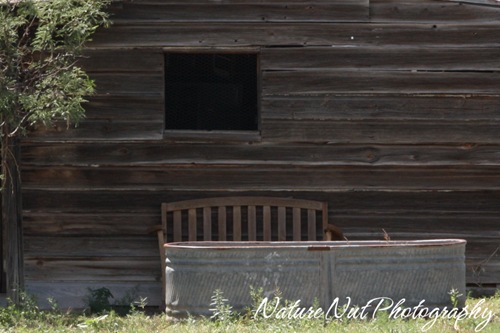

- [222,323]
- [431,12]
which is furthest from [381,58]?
[222,323]

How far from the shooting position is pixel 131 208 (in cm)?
1091

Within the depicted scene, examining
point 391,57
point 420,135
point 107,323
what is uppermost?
point 391,57

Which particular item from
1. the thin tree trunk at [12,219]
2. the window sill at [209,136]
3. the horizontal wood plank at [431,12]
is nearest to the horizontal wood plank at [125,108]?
the window sill at [209,136]

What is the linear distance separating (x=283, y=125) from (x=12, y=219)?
9.55 ft

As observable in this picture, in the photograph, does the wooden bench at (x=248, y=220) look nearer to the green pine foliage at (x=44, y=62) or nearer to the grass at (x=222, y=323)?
the grass at (x=222, y=323)

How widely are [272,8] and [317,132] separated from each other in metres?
1.37

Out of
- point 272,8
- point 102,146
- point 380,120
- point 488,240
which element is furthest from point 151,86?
point 488,240

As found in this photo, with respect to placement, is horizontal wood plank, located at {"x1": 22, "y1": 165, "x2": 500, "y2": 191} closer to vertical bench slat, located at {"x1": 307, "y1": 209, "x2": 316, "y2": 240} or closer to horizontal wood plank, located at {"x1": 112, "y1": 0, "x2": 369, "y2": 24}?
vertical bench slat, located at {"x1": 307, "y1": 209, "x2": 316, "y2": 240}

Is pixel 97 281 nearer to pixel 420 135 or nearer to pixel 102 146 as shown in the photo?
pixel 102 146

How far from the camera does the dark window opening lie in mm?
11133

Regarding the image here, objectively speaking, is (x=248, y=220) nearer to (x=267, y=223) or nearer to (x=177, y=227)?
(x=267, y=223)

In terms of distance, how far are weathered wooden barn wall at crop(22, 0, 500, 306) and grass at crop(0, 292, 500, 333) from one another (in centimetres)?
140

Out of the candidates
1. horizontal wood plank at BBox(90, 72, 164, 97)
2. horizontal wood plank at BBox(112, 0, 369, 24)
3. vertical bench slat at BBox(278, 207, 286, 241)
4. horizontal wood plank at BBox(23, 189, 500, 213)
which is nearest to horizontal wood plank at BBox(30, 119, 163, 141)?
horizontal wood plank at BBox(90, 72, 164, 97)

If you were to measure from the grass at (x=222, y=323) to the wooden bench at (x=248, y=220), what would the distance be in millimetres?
1334
